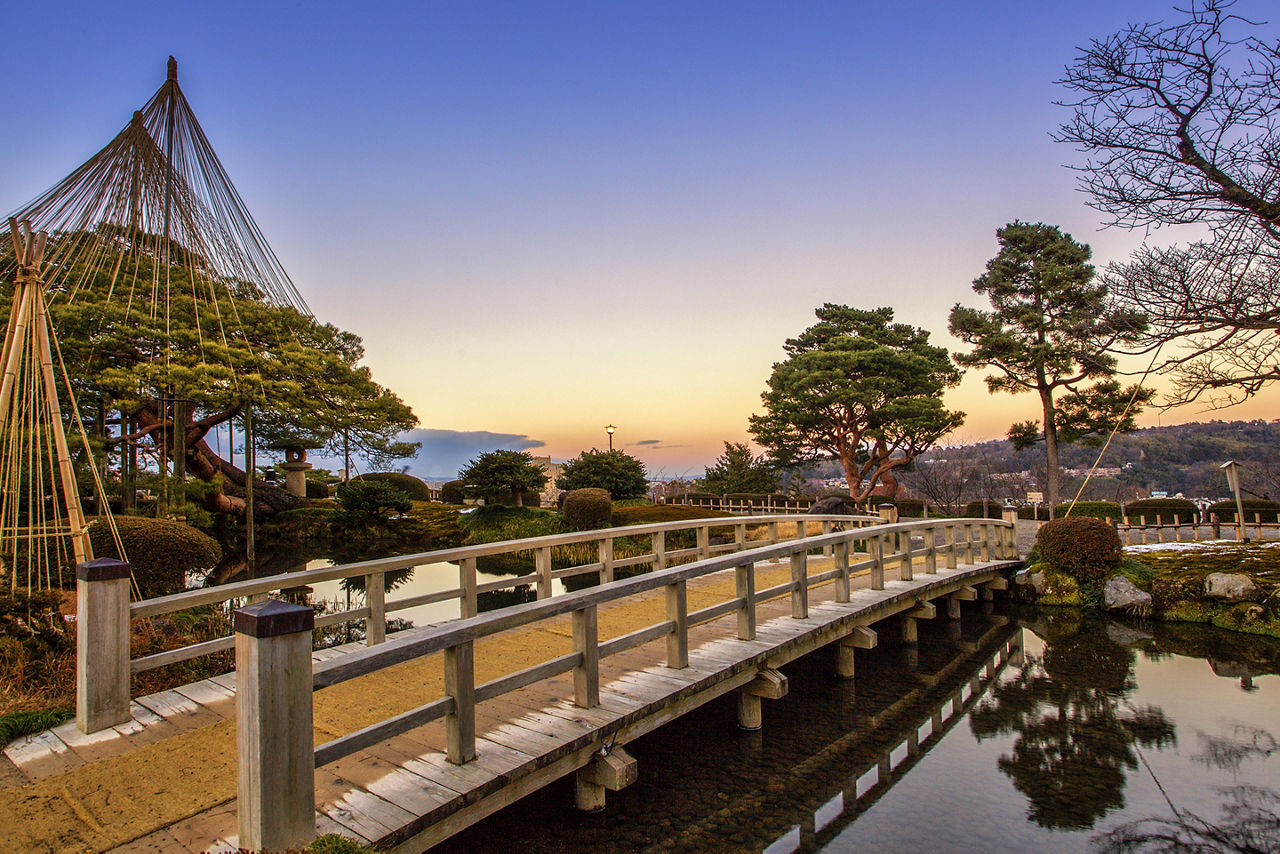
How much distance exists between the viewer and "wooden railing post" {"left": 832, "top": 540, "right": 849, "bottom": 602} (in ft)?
27.1

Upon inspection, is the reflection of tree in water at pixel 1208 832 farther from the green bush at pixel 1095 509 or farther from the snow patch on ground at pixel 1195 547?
the green bush at pixel 1095 509

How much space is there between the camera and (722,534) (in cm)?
2183

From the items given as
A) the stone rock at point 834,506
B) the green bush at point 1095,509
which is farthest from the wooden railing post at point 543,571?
the stone rock at point 834,506

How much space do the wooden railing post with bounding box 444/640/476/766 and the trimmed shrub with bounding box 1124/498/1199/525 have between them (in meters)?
26.7

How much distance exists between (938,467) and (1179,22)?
3845 cm

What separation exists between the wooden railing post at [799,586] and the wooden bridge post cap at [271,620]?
5.22 metres

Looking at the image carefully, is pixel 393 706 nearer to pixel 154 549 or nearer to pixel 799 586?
pixel 799 586

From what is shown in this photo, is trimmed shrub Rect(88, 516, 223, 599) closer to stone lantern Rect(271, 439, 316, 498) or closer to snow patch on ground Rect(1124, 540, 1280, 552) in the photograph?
stone lantern Rect(271, 439, 316, 498)

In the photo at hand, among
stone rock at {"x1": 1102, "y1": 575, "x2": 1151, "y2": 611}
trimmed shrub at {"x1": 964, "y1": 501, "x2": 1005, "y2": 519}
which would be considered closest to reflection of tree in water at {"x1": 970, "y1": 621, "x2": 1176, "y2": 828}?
stone rock at {"x1": 1102, "y1": 575, "x2": 1151, "y2": 611}

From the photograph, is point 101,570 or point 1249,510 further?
point 1249,510

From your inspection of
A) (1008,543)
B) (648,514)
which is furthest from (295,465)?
(1008,543)

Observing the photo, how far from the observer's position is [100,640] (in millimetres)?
4250

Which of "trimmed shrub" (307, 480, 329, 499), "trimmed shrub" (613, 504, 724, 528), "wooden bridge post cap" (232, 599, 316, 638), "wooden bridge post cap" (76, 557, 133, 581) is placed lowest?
"trimmed shrub" (613, 504, 724, 528)

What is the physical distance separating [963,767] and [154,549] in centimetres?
1144
